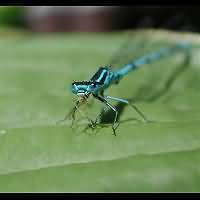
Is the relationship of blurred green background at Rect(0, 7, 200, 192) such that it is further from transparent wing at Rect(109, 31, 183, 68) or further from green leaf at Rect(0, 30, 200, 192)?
transparent wing at Rect(109, 31, 183, 68)

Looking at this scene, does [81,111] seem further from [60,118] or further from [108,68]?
[108,68]

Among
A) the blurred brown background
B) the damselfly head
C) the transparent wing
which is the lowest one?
the blurred brown background

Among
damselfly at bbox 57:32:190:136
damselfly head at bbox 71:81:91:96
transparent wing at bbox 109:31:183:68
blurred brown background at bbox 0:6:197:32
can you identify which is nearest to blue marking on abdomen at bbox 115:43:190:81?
damselfly at bbox 57:32:190:136

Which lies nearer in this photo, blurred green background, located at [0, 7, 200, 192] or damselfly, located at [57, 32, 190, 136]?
blurred green background, located at [0, 7, 200, 192]

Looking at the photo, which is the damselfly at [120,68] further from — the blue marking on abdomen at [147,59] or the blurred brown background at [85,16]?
the blurred brown background at [85,16]

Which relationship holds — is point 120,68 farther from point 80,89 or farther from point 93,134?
point 93,134

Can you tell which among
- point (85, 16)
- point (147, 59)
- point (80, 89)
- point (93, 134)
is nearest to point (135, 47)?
point (147, 59)

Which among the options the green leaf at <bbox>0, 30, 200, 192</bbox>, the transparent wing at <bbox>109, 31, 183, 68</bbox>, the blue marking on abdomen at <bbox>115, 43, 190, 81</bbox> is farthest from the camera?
the transparent wing at <bbox>109, 31, 183, 68</bbox>

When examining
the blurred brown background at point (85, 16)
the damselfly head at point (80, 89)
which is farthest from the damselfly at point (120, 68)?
the blurred brown background at point (85, 16)
